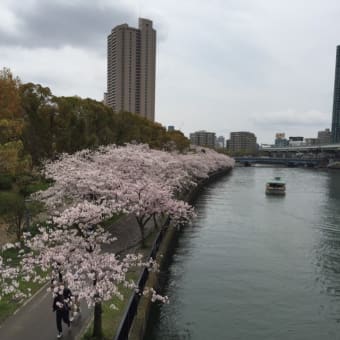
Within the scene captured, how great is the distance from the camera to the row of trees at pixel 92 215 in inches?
380

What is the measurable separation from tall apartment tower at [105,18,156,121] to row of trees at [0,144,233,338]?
106m

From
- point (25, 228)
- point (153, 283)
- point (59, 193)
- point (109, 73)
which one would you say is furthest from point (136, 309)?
point (109, 73)

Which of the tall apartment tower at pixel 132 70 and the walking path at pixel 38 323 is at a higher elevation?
the tall apartment tower at pixel 132 70

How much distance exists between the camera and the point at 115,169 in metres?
24.4

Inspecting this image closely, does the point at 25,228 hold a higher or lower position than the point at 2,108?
lower

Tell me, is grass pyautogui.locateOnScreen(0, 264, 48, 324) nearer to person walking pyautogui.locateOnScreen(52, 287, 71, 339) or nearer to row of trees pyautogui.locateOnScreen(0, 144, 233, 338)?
row of trees pyautogui.locateOnScreen(0, 144, 233, 338)

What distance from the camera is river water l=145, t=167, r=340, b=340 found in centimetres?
1502

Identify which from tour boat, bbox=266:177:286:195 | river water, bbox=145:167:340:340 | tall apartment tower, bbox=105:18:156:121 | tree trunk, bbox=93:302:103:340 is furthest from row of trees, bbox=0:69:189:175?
tall apartment tower, bbox=105:18:156:121

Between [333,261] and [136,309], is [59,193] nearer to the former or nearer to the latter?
[136,309]

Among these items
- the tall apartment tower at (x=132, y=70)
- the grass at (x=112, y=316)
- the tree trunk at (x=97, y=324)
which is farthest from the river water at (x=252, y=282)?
the tall apartment tower at (x=132, y=70)

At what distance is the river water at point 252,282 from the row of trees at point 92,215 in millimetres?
2737

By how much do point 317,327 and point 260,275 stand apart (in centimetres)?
573

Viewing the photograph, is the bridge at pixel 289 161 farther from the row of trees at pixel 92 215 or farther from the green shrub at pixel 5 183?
the green shrub at pixel 5 183

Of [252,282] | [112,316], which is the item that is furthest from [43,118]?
[112,316]
